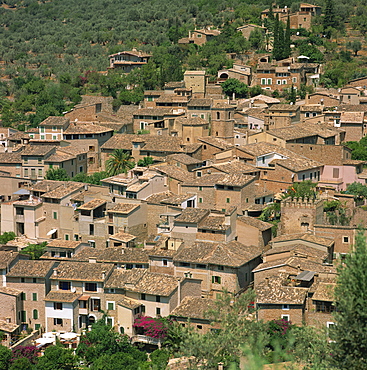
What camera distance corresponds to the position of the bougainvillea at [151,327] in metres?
31.8

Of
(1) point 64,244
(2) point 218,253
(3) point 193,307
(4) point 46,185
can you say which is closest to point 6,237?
(4) point 46,185

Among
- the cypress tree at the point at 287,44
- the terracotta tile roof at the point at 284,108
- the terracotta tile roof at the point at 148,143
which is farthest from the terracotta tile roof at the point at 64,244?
the cypress tree at the point at 287,44

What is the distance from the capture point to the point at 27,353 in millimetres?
31984

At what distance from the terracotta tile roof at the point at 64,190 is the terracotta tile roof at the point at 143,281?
6835 mm

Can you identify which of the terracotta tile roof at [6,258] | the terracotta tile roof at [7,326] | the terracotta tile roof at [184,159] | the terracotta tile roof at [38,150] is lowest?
the terracotta tile roof at [7,326]

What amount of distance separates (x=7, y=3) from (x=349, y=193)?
86165 millimetres

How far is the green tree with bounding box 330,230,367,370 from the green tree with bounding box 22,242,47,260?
21.5 m

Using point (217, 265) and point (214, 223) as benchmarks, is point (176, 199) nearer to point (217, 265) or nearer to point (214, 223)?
point (214, 223)

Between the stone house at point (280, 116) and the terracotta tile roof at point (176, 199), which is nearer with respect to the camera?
the terracotta tile roof at point (176, 199)

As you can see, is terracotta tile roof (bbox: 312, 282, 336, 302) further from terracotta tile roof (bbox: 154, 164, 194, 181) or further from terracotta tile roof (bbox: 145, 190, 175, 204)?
terracotta tile roof (bbox: 154, 164, 194, 181)

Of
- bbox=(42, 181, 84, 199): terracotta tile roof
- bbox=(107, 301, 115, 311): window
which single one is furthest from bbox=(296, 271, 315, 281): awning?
bbox=(42, 181, 84, 199): terracotta tile roof

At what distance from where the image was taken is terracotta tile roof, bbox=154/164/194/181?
133ft

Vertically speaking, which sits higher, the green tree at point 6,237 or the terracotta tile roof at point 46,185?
the terracotta tile roof at point 46,185

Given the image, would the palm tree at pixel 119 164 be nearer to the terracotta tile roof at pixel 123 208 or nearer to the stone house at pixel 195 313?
the terracotta tile roof at pixel 123 208
